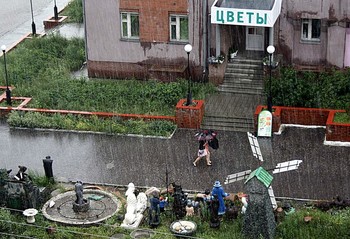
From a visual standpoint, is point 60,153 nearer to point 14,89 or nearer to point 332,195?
point 14,89

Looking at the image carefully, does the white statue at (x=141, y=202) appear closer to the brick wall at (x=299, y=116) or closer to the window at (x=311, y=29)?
the brick wall at (x=299, y=116)

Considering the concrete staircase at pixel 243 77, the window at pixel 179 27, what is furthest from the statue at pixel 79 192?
the window at pixel 179 27

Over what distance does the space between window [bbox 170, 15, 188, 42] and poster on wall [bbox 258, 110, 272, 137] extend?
21.5 ft

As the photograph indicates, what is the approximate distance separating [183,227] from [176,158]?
5.06 meters

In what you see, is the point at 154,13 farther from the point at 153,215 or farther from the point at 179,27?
the point at 153,215

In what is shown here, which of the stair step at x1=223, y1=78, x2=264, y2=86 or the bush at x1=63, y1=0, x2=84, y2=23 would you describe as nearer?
the stair step at x1=223, y1=78, x2=264, y2=86

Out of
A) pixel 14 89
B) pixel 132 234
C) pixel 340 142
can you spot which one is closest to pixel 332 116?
pixel 340 142

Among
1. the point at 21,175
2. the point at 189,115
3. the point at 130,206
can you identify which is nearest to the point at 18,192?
the point at 21,175

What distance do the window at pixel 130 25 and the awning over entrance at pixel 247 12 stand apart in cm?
375

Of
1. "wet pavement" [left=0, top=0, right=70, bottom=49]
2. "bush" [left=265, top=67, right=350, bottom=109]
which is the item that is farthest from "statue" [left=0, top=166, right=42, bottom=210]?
"wet pavement" [left=0, top=0, right=70, bottom=49]

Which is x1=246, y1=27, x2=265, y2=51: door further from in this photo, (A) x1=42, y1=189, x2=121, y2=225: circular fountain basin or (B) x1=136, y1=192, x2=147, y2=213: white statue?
(B) x1=136, y1=192, x2=147, y2=213: white statue

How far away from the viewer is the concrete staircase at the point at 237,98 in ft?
104

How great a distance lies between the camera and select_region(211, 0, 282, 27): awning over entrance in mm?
32559

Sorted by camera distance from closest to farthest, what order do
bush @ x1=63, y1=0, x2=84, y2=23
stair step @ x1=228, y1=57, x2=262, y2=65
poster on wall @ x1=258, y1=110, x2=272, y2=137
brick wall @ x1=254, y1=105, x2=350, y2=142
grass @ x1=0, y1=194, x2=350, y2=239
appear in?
grass @ x1=0, y1=194, x2=350, y2=239, poster on wall @ x1=258, y1=110, x2=272, y2=137, brick wall @ x1=254, y1=105, x2=350, y2=142, stair step @ x1=228, y1=57, x2=262, y2=65, bush @ x1=63, y1=0, x2=84, y2=23
